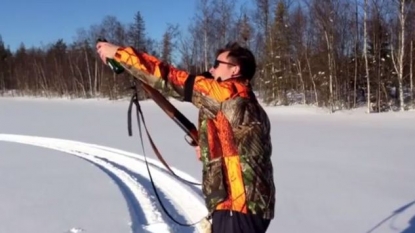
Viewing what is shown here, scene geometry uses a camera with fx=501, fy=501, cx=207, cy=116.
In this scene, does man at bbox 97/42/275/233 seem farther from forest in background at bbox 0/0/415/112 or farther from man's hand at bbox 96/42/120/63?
forest in background at bbox 0/0/415/112

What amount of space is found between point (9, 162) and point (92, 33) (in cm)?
5137

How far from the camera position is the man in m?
2.01

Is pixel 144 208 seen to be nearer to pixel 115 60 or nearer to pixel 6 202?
pixel 6 202

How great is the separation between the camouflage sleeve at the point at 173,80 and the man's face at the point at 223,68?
9 centimetres

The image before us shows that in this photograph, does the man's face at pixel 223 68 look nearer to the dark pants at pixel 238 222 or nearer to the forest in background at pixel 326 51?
the dark pants at pixel 238 222

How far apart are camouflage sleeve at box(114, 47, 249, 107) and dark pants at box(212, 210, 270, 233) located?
50 centimetres

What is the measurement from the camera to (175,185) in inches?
304

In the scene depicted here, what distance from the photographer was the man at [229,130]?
2.01 meters

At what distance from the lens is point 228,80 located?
209cm

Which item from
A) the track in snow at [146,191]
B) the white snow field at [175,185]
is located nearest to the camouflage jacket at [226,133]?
the track in snow at [146,191]

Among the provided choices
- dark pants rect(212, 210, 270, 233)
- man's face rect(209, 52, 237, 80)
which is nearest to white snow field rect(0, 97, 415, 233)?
dark pants rect(212, 210, 270, 233)

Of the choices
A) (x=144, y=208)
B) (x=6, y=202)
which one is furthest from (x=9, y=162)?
(x=144, y=208)

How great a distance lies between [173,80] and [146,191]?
5531 millimetres

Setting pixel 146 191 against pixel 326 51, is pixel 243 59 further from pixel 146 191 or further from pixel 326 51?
pixel 326 51
